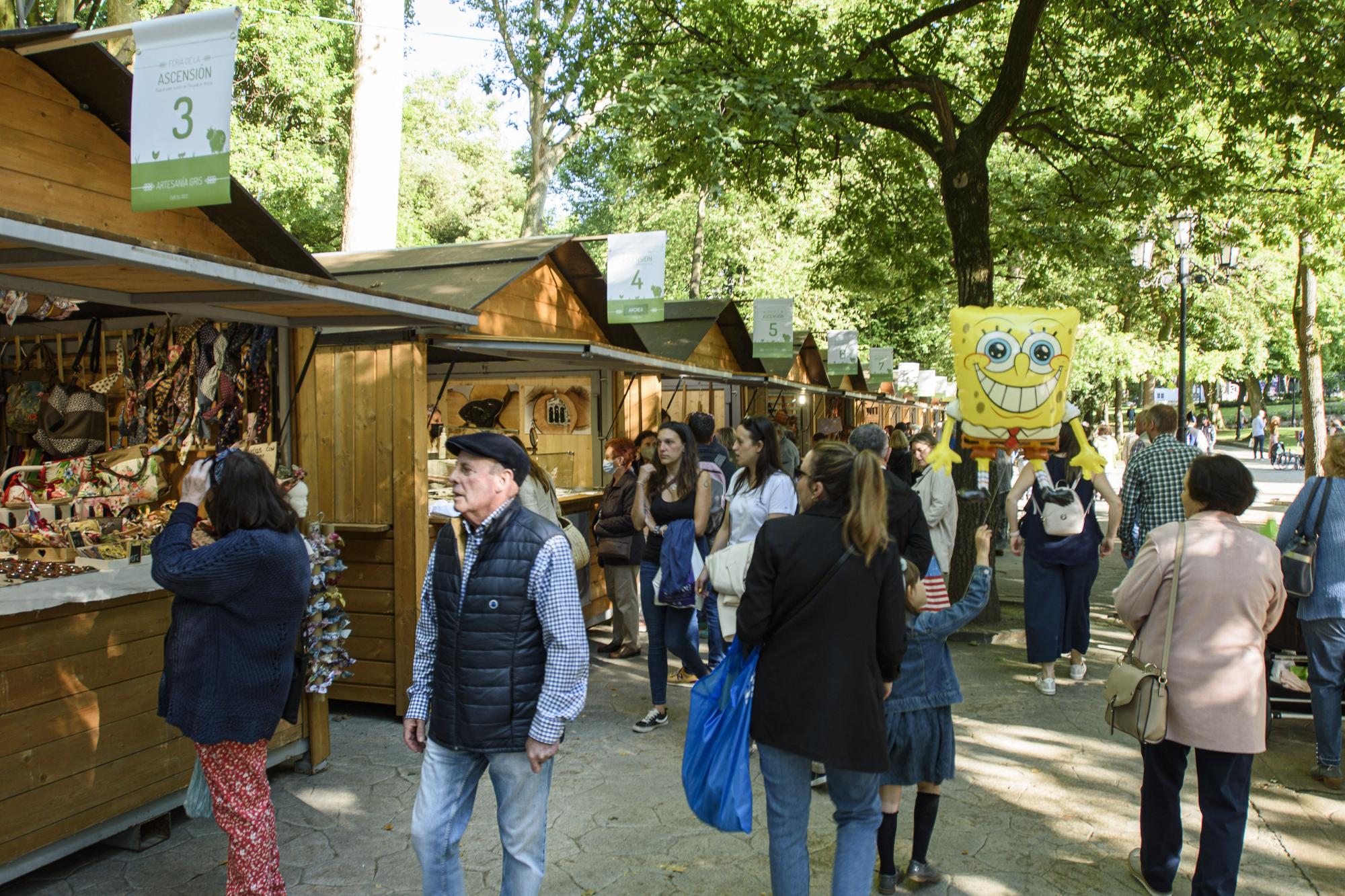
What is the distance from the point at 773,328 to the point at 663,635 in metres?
7.74

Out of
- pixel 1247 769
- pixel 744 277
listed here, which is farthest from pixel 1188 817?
pixel 744 277

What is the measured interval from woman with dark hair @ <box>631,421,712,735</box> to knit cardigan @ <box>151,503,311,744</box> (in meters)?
2.79

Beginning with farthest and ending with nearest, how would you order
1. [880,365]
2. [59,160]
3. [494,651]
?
[880,365]
[59,160]
[494,651]

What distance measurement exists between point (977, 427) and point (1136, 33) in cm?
589

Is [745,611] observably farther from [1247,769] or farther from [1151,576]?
[1247,769]

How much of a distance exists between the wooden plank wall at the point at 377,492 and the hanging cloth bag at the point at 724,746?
3311 mm

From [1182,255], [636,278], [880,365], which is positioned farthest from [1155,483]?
[880,365]

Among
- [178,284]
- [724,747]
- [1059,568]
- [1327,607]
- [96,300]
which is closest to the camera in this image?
[724,747]

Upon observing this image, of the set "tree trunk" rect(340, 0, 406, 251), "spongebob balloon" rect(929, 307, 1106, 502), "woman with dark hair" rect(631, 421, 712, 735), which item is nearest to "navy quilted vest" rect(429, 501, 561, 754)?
"woman with dark hair" rect(631, 421, 712, 735)

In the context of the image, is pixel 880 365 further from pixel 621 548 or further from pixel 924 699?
pixel 924 699

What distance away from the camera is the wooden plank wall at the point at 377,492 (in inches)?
243

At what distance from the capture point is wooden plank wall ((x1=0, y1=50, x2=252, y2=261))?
13.7 feet

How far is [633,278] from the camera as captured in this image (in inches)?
347

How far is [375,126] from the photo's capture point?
1191 cm
